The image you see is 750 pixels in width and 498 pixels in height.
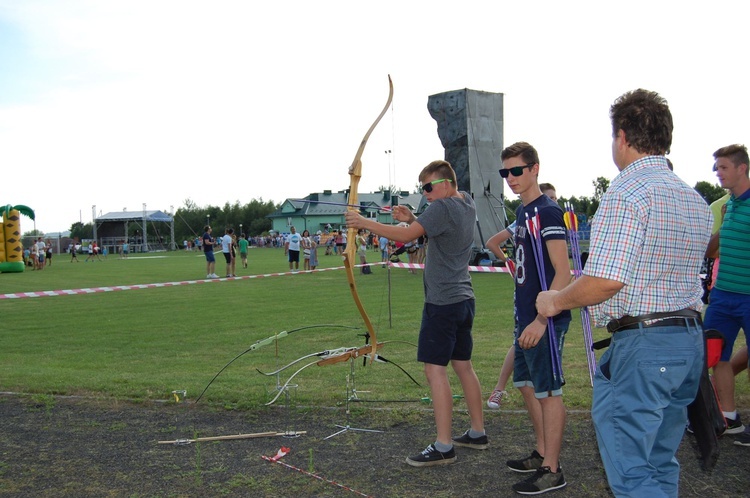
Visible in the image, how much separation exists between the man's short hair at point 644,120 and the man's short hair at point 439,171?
6.35 ft

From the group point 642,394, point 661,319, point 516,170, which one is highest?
point 516,170

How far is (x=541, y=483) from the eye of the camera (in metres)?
4.04

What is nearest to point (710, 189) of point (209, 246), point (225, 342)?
point (209, 246)

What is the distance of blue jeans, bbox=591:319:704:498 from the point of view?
2.72 meters

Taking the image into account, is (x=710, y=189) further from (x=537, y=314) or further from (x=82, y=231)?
(x=82, y=231)

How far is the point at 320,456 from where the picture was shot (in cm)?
479

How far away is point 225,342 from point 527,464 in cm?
693

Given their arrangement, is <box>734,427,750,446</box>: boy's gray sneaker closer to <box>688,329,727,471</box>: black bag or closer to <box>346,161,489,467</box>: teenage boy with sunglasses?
<box>346,161,489,467</box>: teenage boy with sunglasses

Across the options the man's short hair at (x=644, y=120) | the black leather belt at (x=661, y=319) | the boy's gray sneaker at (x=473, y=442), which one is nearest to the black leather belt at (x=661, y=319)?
the black leather belt at (x=661, y=319)

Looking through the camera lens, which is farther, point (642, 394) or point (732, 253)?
point (732, 253)

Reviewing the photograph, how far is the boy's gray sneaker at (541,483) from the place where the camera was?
13.2 feet

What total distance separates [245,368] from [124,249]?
6324cm

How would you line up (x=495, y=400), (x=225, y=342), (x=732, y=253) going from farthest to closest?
(x=225, y=342)
(x=495, y=400)
(x=732, y=253)

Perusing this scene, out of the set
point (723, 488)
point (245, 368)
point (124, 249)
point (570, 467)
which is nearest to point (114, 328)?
point (245, 368)
